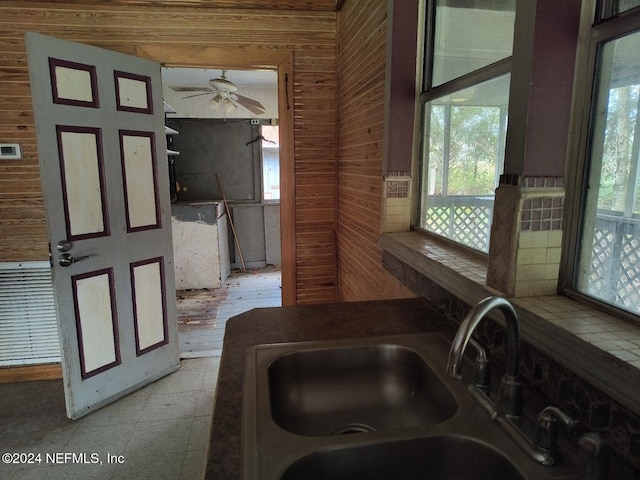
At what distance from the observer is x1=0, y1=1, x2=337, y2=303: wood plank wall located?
2488mm

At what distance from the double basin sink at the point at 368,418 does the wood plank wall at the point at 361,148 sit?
520mm

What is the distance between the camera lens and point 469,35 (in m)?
1.44

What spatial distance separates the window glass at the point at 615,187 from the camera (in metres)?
0.84

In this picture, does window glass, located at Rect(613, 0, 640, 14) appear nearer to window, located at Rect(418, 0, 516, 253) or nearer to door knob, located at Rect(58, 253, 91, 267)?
window, located at Rect(418, 0, 516, 253)

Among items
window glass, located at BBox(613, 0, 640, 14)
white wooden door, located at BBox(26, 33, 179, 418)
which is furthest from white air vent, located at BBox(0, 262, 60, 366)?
window glass, located at BBox(613, 0, 640, 14)

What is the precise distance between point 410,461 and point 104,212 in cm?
228

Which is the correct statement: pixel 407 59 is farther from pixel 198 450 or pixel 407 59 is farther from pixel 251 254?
pixel 251 254

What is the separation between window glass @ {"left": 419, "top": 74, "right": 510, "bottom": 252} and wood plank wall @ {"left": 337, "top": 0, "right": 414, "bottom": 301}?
0.81 feet

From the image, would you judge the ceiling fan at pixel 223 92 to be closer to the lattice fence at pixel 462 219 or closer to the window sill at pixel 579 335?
the lattice fence at pixel 462 219

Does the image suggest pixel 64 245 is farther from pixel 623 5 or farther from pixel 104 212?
pixel 623 5

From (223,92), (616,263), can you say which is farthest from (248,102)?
(616,263)

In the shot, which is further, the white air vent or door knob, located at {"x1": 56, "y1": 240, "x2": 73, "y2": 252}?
the white air vent

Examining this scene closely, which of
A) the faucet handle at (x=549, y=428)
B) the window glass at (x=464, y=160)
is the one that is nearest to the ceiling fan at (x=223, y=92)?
the window glass at (x=464, y=160)

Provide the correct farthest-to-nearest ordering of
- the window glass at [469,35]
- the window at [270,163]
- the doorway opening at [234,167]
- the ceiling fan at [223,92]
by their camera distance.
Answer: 1. the window at [270,163]
2. the doorway opening at [234,167]
3. the ceiling fan at [223,92]
4. the window glass at [469,35]
